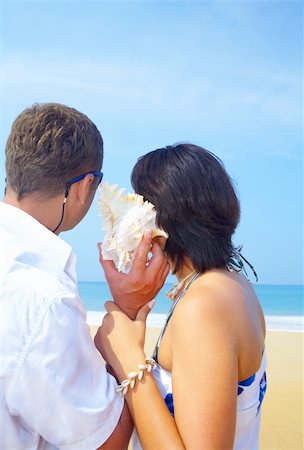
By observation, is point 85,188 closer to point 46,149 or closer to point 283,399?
point 46,149

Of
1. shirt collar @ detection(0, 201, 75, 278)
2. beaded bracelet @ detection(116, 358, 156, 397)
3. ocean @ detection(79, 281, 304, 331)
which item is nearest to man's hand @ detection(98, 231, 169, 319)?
beaded bracelet @ detection(116, 358, 156, 397)

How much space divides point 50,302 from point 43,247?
0.92 ft

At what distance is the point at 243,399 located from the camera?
2.58m

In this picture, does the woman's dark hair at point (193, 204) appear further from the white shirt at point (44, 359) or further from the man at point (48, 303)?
the white shirt at point (44, 359)

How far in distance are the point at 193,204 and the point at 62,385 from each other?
100 centimetres

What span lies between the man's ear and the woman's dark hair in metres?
0.25

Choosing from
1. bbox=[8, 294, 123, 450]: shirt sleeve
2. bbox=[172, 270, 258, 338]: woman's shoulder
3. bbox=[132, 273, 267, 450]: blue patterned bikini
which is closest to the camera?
bbox=[8, 294, 123, 450]: shirt sleeve

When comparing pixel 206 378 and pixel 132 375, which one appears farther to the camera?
pixel 132 375

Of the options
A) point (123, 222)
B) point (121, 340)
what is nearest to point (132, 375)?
point (121, 340)

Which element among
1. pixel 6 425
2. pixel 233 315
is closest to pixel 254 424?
pixel 233 315

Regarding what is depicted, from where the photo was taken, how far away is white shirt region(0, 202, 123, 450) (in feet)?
6.66

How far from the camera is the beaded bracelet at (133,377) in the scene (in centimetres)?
241

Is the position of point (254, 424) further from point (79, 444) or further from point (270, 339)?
point (270, 339)

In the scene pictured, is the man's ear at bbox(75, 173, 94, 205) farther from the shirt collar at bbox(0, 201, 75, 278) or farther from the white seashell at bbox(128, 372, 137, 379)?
the white seashell at bbox(128, 372, 137, 379)
